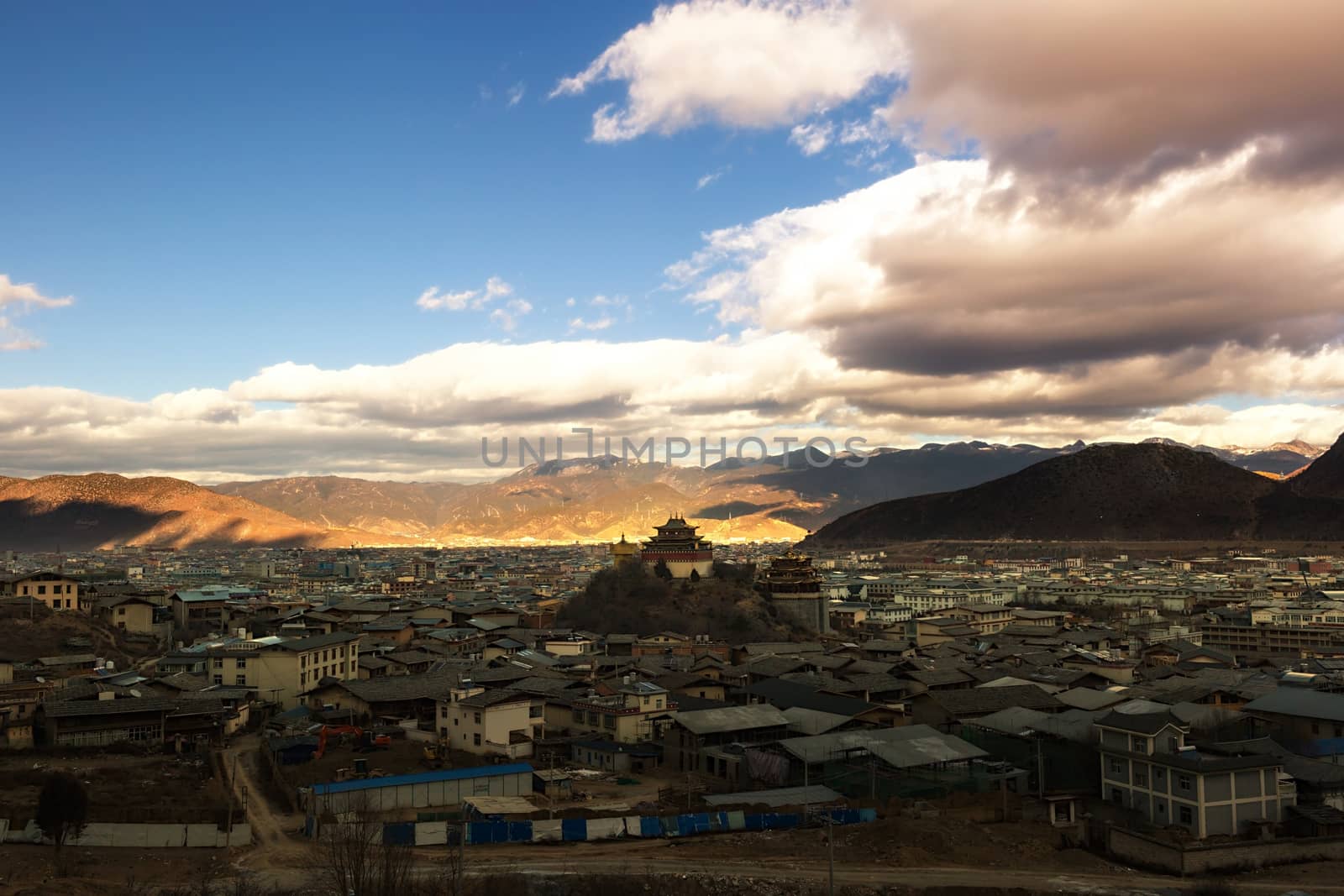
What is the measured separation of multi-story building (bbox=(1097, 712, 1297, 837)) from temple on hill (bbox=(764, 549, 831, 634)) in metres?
61.8

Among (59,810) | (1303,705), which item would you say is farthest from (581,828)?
(1303,705)

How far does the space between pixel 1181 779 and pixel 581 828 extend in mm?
19556

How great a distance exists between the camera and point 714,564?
108625 millimetres

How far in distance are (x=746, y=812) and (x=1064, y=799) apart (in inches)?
448

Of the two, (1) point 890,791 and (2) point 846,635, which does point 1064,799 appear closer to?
(1) point 890,791

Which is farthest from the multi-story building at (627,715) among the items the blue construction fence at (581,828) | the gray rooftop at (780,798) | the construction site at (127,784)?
the construction site at (127,784)

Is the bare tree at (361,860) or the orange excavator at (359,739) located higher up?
the bare tree at (361,860)

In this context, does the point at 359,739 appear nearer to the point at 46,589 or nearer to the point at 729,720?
the point at 729,720

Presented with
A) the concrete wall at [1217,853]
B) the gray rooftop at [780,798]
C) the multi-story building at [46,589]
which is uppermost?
the multi-story building at [46,589]

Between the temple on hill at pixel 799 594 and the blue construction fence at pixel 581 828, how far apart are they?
6474 cm

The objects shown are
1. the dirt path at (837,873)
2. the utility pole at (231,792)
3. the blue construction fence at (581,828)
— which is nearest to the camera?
the dirt path at (837,873)

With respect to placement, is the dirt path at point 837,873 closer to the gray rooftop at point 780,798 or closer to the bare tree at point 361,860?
the bare tree at point 361,860

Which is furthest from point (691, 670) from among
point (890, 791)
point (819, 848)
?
point (819, 848)

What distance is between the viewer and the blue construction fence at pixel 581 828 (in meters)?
33.4
